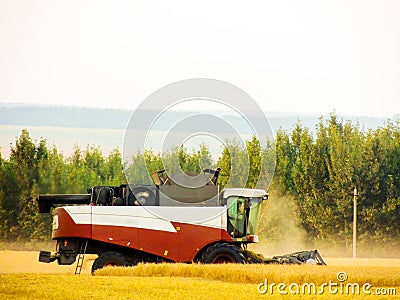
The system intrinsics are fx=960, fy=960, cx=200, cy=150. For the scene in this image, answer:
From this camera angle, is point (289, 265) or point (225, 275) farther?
point (289, 265)

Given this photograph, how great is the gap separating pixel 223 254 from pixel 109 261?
130 inches

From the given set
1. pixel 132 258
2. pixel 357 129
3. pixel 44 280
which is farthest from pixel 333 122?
pixel 44 280

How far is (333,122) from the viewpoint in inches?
2410

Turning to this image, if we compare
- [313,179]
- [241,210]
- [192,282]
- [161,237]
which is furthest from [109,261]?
[313,179]

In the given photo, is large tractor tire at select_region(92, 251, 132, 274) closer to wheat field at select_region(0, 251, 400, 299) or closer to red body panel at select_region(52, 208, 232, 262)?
red body panel at select_region(52, 208, 232, 262)

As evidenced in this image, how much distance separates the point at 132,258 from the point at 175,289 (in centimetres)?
594

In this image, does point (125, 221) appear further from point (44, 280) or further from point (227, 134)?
point (227, 134)

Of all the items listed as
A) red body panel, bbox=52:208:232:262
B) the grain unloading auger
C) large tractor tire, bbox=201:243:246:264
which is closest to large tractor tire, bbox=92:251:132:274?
the grain unloading auger

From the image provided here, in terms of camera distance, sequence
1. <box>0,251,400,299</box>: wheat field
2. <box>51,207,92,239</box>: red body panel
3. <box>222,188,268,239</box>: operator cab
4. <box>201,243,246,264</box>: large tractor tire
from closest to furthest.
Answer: <box>0,251,400,299</box>: wheat field, <box>201,243,246,264</box>: large tractor tire, <box>51,207,92,239</box>: red body panel, <box>222,188,268,239</box>: operator cab

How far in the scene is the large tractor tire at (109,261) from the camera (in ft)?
91.1

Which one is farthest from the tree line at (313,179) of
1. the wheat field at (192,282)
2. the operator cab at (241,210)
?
the wheat field at (192,282)

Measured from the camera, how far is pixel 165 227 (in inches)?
1096

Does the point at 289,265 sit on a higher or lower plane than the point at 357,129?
lower

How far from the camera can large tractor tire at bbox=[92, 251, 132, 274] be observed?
27.8 m
